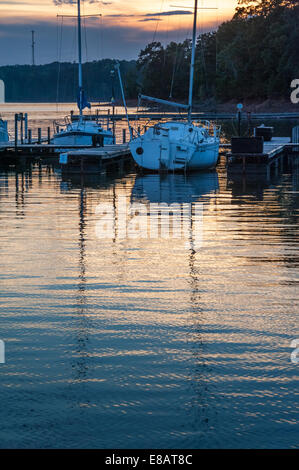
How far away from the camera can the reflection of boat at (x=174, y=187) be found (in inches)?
989

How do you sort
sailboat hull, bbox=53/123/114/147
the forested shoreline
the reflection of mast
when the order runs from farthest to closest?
1. the forested shoreline
2. sailboat hull, bbox=53/123/114/147
3. the reflection of mast

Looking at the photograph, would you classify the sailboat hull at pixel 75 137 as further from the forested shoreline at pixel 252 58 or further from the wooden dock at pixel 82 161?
the forested shoreline at pixel 252 58

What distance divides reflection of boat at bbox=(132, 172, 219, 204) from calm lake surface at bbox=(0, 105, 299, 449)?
22.2 ft

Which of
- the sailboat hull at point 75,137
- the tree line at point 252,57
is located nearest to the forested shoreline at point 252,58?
the tree line at point 252,57

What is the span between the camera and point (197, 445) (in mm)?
6145

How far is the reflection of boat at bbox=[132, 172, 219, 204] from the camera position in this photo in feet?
82.4

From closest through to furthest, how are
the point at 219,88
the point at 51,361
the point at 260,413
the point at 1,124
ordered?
the point at 260,413 < the point at 51,361 < the point at 1,124 < the point at 219,88

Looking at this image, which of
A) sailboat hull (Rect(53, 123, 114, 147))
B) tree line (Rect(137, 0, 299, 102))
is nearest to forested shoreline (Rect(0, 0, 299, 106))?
tree line (Rect(137, 0, 299, 102))

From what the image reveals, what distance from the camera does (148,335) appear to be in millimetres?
8898

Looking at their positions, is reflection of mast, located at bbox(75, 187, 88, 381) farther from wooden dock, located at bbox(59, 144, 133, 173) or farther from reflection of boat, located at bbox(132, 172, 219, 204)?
wooden dock, located at bbox(59, 144, 133, 173)
